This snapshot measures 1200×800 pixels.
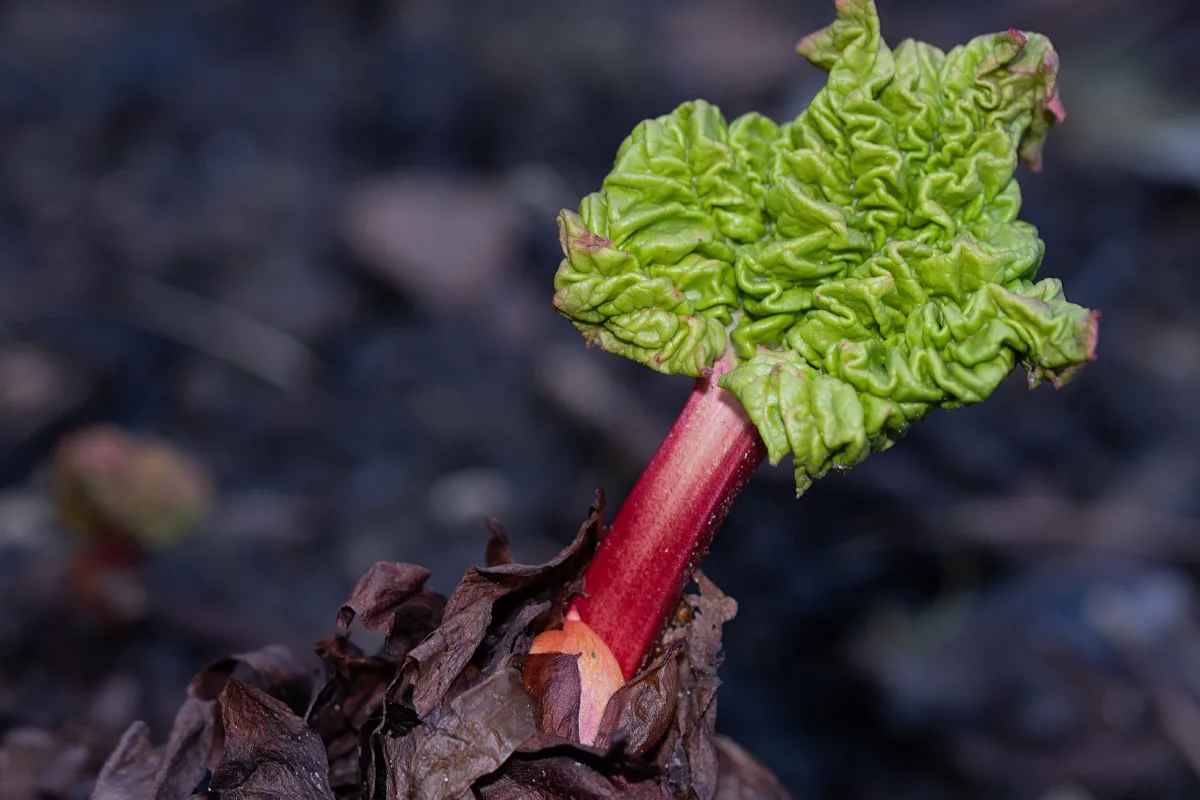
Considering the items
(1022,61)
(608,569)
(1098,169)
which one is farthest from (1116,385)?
(608,569)

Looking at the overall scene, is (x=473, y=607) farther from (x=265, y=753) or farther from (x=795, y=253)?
(x=795, y=253)

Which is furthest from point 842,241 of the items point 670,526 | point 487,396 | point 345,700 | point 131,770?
point 487,396

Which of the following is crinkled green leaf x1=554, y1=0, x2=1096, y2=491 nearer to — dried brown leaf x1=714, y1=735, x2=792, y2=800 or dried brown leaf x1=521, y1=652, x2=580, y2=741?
dried brown leaf x1=521, y1=652, x2=580, y2=741

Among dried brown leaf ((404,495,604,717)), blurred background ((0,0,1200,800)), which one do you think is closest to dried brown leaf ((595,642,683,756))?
dried brown leaf ((404,495,604,717))

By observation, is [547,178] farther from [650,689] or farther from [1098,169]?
[650,689]

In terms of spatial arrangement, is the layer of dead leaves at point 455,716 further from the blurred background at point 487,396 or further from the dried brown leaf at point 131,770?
the blurred background at point 487,396

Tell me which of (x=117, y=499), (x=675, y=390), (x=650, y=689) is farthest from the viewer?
(x=675, y=390)

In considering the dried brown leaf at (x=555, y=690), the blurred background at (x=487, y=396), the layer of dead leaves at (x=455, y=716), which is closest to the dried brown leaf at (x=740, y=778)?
the layer of dead leaves at (x=455, y=716)
